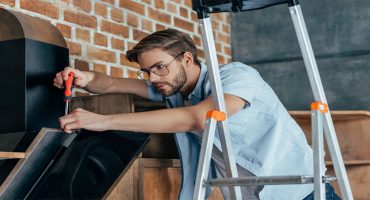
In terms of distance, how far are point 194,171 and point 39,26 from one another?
0.83 meters

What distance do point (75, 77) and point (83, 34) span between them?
0.71 m

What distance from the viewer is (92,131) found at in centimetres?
233

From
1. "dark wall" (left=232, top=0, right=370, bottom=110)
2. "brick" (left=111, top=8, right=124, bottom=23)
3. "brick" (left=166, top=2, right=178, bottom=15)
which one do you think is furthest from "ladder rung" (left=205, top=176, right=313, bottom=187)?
"dark wall" (left=232, top=0, right=370, bottom=110)

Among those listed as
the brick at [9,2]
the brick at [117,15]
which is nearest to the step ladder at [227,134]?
the brick at [9,2]

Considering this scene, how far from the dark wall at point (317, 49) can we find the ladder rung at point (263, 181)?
2.66 meters

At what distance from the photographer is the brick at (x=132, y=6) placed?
3534mm

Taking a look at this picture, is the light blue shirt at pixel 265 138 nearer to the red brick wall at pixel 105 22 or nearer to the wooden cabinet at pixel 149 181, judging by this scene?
the wooden cabinet at pixel 149 181

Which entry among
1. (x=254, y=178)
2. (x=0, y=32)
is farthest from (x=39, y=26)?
(x=254, y=178)

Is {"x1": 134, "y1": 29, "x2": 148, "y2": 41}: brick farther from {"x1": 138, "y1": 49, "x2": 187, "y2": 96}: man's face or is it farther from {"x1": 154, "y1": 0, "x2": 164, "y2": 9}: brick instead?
{"x1": 138, "y1": 49, "x2": 187, "y2": 96}: man's face

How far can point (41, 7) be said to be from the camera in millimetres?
2955

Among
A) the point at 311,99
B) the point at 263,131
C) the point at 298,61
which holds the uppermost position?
the point at 298,61

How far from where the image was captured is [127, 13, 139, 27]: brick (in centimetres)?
357

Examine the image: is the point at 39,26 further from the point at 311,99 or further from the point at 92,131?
the point at 311,99

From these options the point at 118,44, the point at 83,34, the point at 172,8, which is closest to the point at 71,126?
the point at 83,34
